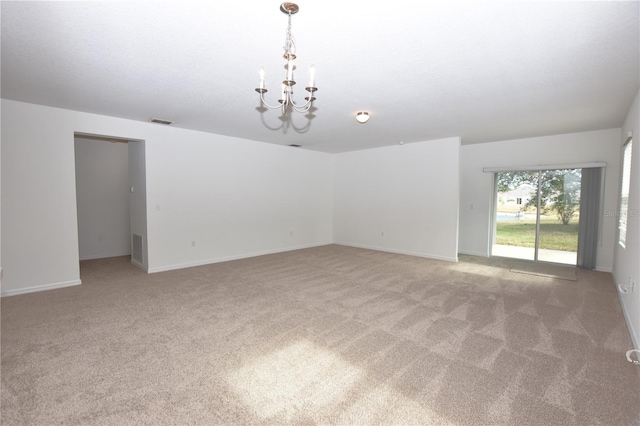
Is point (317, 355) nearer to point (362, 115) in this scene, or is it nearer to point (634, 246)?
point (362, 115)

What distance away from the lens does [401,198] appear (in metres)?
6.86

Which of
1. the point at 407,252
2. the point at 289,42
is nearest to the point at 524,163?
the point at 407,252

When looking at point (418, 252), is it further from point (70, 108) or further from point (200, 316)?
point (70, 108)

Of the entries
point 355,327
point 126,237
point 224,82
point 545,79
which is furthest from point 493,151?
point 126,237

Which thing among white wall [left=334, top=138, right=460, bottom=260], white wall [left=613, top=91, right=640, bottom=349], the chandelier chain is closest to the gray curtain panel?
white wall [left=613, top=91, right=640, bottom=349]

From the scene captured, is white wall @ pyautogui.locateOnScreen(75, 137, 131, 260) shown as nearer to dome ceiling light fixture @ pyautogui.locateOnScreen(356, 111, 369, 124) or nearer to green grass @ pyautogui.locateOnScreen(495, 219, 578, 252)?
dome ceiling light fixture @ pyautogui.locateOnScreen(356, 111, 369, 124)

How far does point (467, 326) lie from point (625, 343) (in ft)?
4.38

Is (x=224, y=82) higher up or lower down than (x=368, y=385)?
higher up

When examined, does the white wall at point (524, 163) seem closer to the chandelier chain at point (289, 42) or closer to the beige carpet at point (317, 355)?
the beige carpet at point (317, 355)

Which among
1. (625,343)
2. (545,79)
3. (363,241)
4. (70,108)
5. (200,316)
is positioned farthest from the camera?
(363,241)

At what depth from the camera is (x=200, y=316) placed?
3279 mm

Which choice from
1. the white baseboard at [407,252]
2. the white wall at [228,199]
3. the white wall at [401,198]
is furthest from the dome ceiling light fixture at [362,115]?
the white baseboard at [407,252]

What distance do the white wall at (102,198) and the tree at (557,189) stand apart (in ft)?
28.6

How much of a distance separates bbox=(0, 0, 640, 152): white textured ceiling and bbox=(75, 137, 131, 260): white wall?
2.57 m
